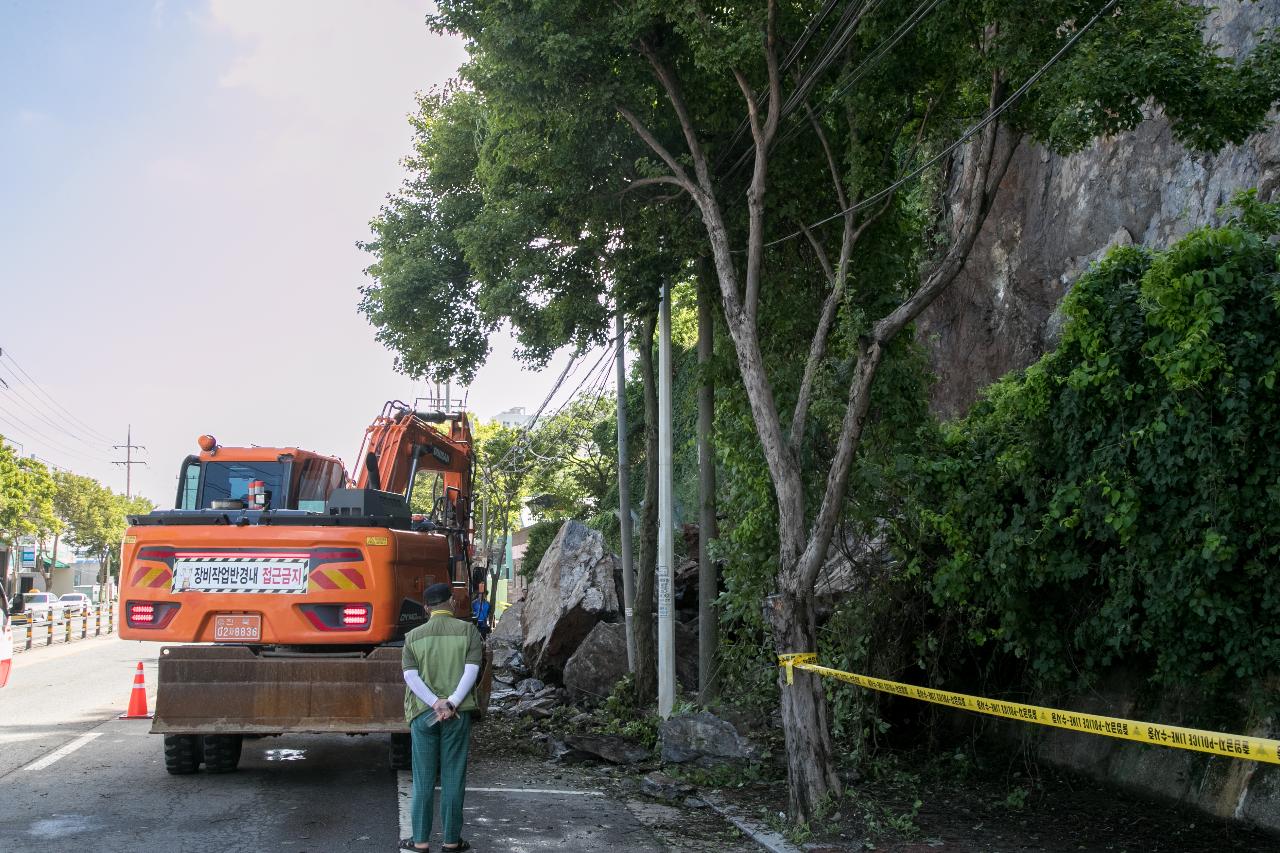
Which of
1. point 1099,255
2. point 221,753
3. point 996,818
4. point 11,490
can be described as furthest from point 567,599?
point 11,490

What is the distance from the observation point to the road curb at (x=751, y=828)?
8.12 m

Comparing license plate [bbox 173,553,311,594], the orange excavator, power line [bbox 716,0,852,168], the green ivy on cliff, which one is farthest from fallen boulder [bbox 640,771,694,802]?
power line [bbox 716,0,852,168]

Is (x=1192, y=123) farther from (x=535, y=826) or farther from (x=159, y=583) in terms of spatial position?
(x=159, y=583)

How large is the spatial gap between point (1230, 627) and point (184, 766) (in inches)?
353

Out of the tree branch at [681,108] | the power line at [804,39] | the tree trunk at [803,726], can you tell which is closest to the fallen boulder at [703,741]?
the tree trunk at [803,726]

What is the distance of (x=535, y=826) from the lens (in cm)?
860

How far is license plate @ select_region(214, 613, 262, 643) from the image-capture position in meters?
9.73

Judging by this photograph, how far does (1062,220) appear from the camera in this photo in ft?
58.1

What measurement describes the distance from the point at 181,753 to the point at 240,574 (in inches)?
73.2

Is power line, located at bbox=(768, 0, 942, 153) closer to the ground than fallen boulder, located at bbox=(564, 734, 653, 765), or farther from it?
farther from it

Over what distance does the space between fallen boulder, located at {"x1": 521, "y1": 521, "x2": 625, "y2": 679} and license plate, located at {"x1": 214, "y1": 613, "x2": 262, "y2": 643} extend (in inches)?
353

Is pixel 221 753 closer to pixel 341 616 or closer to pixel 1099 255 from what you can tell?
pixel 341 616

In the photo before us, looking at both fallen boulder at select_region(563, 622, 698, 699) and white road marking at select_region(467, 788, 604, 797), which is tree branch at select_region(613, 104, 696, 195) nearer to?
white road marking at select_region(467, 788, 604, 797)

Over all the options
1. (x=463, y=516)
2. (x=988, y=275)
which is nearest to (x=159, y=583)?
(x=463, y=516)
